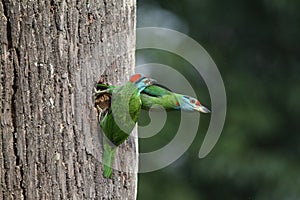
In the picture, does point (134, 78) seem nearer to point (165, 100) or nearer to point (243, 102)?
point (165, 100)

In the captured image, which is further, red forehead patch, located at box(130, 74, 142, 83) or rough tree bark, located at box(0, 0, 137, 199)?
red forehead patch, located at box(130, 74, 142, 83)

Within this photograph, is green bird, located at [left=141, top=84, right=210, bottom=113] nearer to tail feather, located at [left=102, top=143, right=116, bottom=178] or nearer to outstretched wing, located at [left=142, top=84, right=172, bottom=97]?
outstretched wing, located at [left=142, top=84, right=172, bottom=97]

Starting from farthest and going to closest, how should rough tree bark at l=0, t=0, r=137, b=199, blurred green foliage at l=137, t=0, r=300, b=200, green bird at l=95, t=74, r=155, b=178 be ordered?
blurred green foliage at l=137, t=0, r=300, b=200, green bird at l=95, t=74, r=155, b=178, rough tree bark at l=0, t=0, r=137, b=199

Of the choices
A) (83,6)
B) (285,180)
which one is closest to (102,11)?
(83,6)

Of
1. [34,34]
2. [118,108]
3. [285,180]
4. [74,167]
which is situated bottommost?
[285,180]

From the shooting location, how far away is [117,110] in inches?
103

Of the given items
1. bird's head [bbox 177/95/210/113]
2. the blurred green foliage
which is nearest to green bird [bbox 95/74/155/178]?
bird's head [bbox 177/95/210/113]

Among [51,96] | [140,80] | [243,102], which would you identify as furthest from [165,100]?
[243,102]

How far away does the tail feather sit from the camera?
2.60 m

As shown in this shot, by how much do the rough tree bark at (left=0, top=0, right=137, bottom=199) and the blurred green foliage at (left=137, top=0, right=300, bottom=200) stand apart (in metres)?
→ 4.81

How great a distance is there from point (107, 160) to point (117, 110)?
7.1 inches

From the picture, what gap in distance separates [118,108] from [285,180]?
4.95m

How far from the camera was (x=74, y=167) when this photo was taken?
2.51 meters

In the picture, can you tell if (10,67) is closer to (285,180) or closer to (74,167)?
(74,167)
